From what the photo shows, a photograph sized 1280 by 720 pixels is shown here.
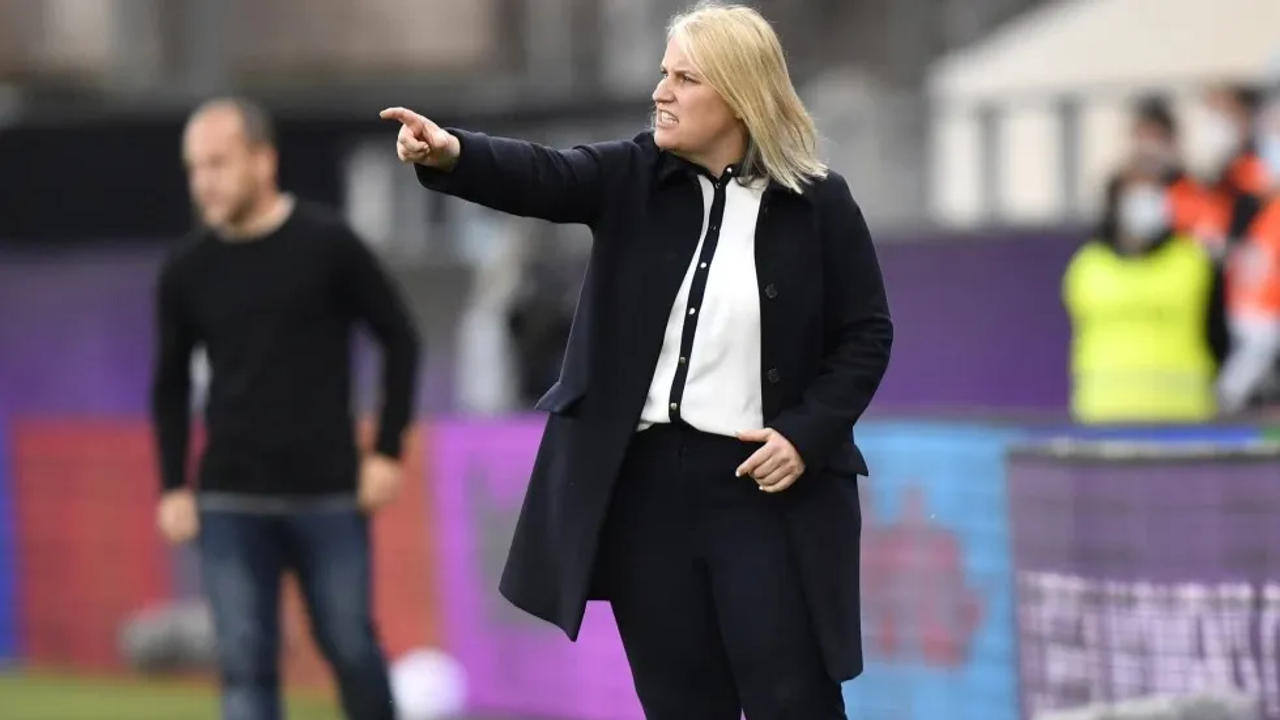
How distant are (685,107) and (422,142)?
1.85 ft

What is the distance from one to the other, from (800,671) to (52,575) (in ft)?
29.3

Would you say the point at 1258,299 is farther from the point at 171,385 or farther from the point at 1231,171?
the point at 171,385

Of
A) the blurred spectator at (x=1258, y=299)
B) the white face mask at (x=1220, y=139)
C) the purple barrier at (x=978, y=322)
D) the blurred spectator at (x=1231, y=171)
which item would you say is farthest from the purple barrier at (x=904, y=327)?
the blurred spectator at (x=1258, y=299)

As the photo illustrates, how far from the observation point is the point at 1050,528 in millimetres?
7828

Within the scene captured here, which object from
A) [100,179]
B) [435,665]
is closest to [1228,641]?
[435,665]

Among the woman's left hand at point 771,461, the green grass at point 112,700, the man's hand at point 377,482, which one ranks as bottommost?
the green grass at point 112,700

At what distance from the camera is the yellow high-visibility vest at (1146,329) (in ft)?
35.2

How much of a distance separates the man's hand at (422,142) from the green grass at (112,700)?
6.44 m

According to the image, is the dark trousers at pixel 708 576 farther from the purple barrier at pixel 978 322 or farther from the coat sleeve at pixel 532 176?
the purple barrier at pixel 978 322

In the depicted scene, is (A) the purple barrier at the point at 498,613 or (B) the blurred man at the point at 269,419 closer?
(B) the blurred man at the point at 269,419

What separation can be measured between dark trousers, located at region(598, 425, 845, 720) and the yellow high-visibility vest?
5195mm

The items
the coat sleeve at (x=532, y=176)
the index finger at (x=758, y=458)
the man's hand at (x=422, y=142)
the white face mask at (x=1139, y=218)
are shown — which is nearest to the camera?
the man's hand at (x=422, y=142)

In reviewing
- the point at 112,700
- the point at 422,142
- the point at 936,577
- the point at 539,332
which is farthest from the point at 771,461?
the point at 539,332

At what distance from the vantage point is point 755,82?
18.0ft
